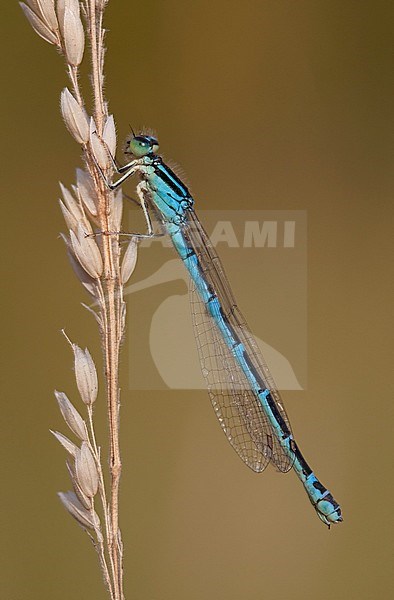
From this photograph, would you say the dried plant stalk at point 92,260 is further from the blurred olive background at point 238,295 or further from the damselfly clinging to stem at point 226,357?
the blurred olive background at point 238,295

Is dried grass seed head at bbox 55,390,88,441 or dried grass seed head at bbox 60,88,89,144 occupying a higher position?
dried grass seed head at bbox 60,88,89,144

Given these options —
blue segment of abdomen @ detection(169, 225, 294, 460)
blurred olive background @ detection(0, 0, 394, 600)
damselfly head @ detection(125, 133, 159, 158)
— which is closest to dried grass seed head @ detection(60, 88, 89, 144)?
damselfly head @ detection(125, 133, 159, 158)

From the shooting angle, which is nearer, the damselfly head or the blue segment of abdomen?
the damselfly head

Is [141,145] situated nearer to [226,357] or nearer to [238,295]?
[226,357]

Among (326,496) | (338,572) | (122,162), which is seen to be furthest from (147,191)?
(338,572)

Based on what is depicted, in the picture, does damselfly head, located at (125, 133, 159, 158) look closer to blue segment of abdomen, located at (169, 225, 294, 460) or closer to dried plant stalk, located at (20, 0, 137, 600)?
blue segment of abdomen, located at (169, 225, 294, 460)

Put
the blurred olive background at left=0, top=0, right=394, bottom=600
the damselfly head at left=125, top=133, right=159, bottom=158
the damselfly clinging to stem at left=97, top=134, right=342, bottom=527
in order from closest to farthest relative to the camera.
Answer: the damselfly head at left=125, top=133, right=159, bottom=158, the damselfly clinging to stem at left=97, top=134, right=342, bottom=527, the blurred olive background at left=0, top=0, right=394, bottom=600
